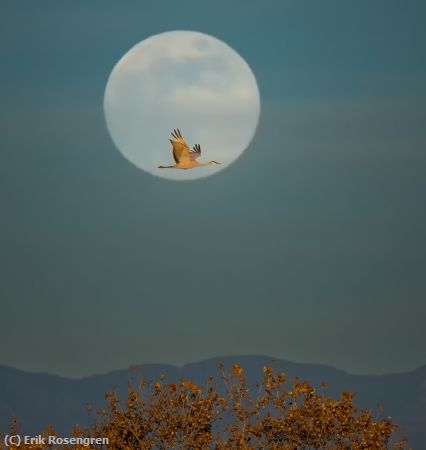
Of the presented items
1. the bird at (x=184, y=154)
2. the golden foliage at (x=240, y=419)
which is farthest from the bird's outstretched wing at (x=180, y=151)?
the golden foliage at (x=240, y=419)

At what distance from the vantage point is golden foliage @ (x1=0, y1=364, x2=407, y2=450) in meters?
41.2

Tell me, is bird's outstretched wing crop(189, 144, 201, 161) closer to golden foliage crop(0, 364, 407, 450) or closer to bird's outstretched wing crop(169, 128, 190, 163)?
bird's outstretched wing crop(169, 128, 190, 163)

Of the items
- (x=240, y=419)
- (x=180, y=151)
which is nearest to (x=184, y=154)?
(x=180, y=151)

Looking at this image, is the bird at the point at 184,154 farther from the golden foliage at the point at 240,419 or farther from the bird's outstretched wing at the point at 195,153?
the golden foliage at the point at 240,419

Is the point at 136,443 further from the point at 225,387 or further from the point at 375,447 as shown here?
→ the point at 375,447

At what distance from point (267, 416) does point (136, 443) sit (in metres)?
4.96

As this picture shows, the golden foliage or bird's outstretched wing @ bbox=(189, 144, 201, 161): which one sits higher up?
bird's outstretched wing @ bbox=(189, 144, 201, 161)

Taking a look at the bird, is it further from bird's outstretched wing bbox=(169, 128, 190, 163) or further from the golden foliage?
the golden foliage

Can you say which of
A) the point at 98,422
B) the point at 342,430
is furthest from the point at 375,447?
the point at 98,422

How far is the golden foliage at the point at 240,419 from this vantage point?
41188 millimetres

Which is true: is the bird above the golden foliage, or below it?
above

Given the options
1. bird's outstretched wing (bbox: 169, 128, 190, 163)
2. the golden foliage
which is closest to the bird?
bird's outstretched wing (bbox: 169, 128, 190, 163)

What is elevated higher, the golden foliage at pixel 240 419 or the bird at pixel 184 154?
the bird at pixel 184 154

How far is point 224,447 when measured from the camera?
129ft
